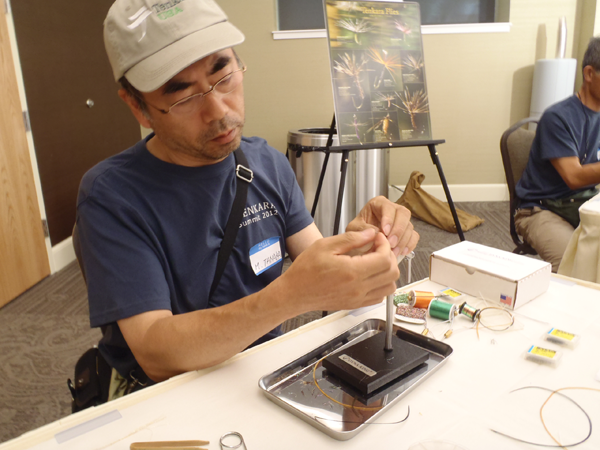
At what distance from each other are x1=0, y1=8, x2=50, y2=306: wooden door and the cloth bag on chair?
2508mm

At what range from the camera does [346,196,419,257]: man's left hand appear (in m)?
0.90

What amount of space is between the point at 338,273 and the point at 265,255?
43cm

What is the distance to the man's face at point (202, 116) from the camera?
0.91 metres

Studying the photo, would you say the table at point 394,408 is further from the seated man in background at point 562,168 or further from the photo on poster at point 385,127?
the photo on poster at point 385,127

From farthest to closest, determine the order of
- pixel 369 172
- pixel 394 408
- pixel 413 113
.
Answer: pixel 369 172 < pixel 413 113 < pixel 394 408

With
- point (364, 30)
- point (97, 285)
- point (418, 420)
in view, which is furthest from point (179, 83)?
point (364, 30)

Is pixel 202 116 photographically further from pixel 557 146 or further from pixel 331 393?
pixel 557 146

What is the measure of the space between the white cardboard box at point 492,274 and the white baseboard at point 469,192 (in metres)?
2.98

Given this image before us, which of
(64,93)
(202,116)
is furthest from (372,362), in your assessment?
(64,93)

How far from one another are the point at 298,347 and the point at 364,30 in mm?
1964

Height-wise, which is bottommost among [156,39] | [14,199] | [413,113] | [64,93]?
[14,199]

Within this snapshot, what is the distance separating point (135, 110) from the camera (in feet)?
3.25

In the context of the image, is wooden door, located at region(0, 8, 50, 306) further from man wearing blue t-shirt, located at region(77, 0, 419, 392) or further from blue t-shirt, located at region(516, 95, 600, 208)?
blue t-shirt, located at region(516, 95, 600, 208)

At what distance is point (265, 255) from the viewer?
3.60ft
